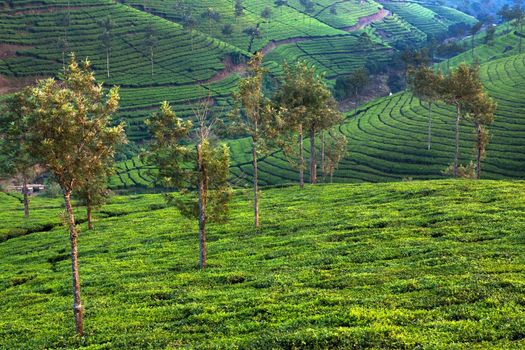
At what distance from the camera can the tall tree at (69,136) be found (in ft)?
69.4

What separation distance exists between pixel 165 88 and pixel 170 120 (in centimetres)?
13900

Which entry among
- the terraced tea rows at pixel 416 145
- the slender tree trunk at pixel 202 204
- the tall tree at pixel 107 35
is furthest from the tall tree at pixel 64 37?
the slender tree trunk at pixel 202 204

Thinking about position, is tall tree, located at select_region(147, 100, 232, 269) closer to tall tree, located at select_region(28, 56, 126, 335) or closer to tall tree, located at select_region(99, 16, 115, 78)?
tall tree, located at select_region(28, 56, 126, 335)

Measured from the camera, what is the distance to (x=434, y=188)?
49.9 meters

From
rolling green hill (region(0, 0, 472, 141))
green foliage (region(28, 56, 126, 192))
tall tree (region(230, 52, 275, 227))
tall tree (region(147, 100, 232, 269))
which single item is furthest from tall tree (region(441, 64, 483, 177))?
rolling green hill (region(0, 0, 472, 141))

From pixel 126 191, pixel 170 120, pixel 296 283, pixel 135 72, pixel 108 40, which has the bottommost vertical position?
pixel 126 191

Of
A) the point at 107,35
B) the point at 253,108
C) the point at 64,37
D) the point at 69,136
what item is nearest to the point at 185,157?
the point at 69,136

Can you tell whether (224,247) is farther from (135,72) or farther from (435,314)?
(135,72)

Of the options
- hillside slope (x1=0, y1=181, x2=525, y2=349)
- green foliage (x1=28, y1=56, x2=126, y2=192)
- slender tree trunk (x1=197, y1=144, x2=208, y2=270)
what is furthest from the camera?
slender tree trunk (x1=197, y1=144, x2=208, y2=270)

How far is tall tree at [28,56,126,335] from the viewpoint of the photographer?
69.4ft

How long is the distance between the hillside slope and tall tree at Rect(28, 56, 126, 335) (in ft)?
18.0

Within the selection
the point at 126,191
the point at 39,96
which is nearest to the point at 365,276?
the point at 39,96

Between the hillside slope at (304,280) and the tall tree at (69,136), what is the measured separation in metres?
5.49

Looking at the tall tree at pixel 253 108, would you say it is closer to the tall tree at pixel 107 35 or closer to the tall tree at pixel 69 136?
the tall tree at pixel 69 136
